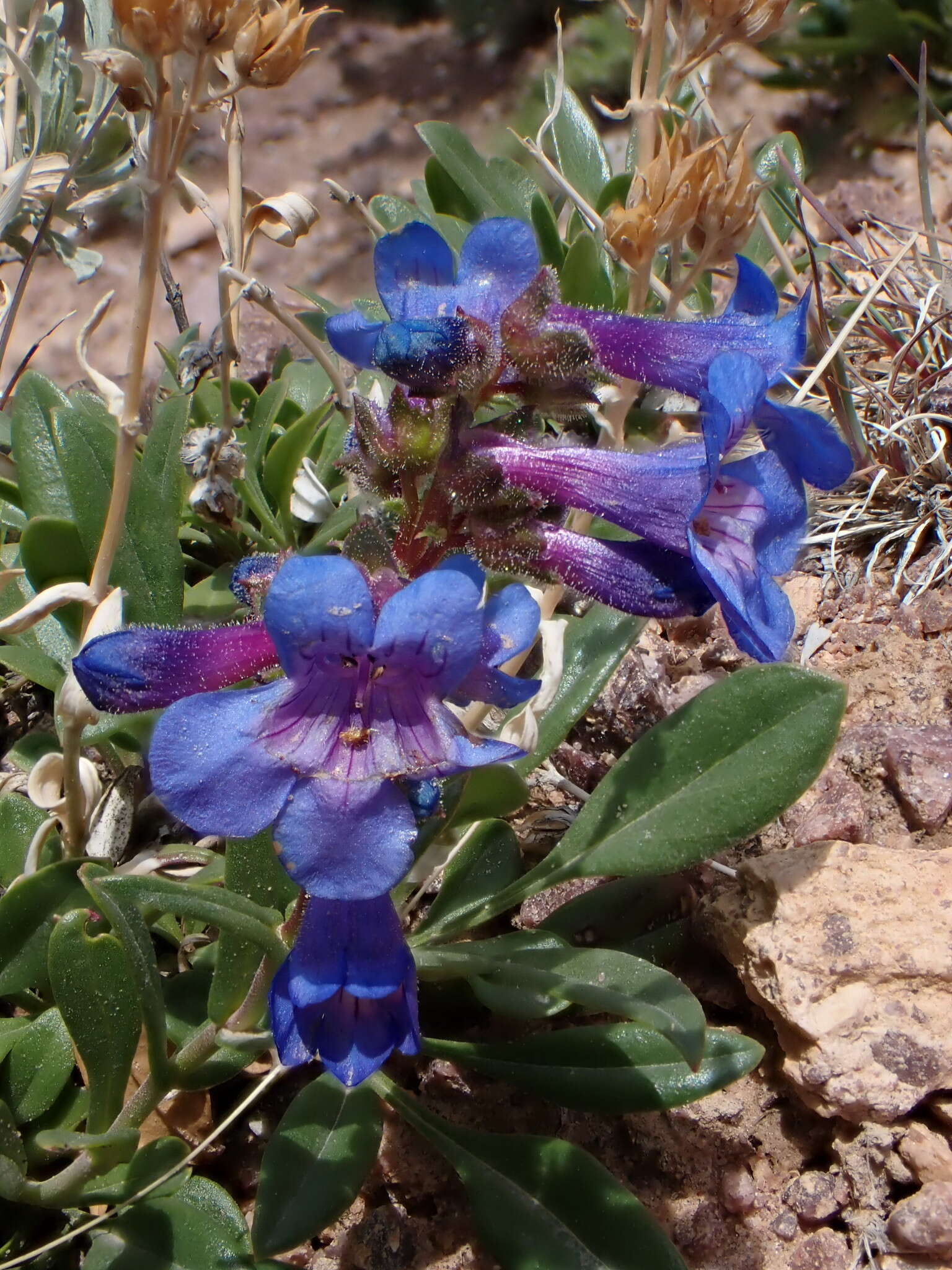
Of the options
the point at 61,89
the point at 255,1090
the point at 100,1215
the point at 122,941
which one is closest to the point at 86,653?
the point at 122,941

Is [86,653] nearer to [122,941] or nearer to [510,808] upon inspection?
[122,941]

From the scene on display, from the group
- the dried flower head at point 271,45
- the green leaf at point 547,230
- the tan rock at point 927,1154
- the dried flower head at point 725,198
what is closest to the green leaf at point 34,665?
the dried flower head at point 271,45

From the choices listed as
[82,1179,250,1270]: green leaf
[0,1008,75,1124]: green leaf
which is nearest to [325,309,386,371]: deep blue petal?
[0,1008,75,1124]: green leaf

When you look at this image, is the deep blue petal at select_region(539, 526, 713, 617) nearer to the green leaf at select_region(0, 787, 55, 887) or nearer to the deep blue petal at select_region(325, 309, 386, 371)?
the deep blue petal at select_region(325, 309, 386, 371)

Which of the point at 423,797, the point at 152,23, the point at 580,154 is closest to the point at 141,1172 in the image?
the point at 423,797

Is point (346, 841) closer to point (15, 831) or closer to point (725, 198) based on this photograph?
point (15, 831)

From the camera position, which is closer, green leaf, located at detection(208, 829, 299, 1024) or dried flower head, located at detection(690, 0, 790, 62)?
green leaf, located at detection(208, 829, 299, 1024)

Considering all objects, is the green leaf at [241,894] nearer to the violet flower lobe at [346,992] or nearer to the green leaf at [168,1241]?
the violet flower lobe at [346,992]
